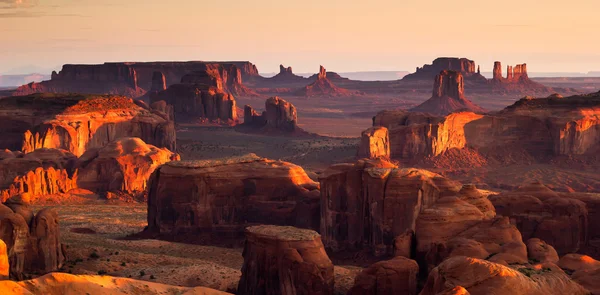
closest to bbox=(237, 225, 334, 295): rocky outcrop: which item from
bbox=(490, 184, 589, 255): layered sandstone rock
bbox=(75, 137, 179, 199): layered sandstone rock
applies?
bbox=(490, 184, 589, 255): layered sandstone rock

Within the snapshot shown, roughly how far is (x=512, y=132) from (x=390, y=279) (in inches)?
2392

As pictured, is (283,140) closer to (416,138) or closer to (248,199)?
(416,138)

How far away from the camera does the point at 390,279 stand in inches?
1441

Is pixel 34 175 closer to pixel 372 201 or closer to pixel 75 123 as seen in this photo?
pixel 75 123

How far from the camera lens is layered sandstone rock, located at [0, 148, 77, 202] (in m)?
68.2

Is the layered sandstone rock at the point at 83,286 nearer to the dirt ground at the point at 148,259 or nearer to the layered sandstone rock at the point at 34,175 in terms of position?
the dirt ground at the point at 148,259

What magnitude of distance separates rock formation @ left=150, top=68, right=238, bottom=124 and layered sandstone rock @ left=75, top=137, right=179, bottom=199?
72.1 meters

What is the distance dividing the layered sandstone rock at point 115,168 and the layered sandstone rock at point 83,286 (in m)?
38.9

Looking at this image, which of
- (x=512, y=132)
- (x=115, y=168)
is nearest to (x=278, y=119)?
(x=512, y=132)

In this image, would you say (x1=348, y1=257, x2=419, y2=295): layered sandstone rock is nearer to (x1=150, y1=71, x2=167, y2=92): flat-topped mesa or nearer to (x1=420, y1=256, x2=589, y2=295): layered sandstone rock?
(x1=420, y1=256, x2=589, y2=295): layered sandstone rock

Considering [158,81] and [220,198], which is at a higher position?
[158,81]

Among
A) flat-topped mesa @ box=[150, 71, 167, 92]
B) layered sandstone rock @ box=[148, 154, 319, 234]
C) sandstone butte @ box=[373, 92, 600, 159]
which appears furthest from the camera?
flat-topped mesa @ box=[150, 71, 167, 92]

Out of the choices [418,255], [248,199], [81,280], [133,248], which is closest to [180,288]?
[81,280]

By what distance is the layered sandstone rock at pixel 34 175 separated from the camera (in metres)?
68.2
